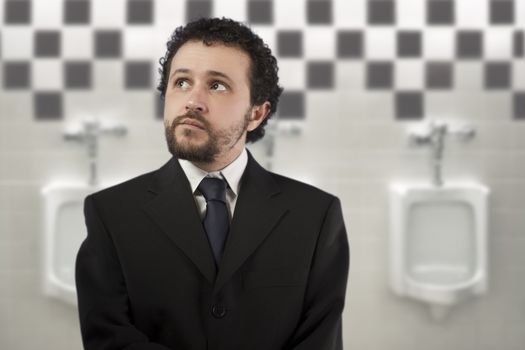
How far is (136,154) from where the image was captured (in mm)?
2750

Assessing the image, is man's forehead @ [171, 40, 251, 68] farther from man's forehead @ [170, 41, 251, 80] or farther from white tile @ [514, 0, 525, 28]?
white tile @ [514, 0, 525, 28]

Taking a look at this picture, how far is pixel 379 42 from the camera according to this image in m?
2.78

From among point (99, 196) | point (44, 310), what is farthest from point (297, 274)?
point (44, 310)

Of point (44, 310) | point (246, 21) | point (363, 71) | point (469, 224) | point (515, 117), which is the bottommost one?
point (44, 310)

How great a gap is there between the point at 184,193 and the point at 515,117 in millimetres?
1911

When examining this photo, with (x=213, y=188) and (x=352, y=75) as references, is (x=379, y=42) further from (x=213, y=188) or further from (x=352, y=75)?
(x=213, y=188)

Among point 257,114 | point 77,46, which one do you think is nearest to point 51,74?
point 77,46

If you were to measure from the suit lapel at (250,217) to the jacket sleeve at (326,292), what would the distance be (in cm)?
10

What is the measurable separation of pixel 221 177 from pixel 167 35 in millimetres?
1542

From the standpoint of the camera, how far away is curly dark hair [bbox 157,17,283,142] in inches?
52.6

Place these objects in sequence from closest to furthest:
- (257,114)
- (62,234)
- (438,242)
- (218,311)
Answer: (218,311) → (257,114) → (62,234) → (438,242)

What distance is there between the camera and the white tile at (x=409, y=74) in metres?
2.79

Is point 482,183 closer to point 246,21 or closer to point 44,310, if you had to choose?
point 246,21

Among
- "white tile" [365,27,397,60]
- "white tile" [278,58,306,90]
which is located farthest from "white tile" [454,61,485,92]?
"white tile" [278,58,306,90]
